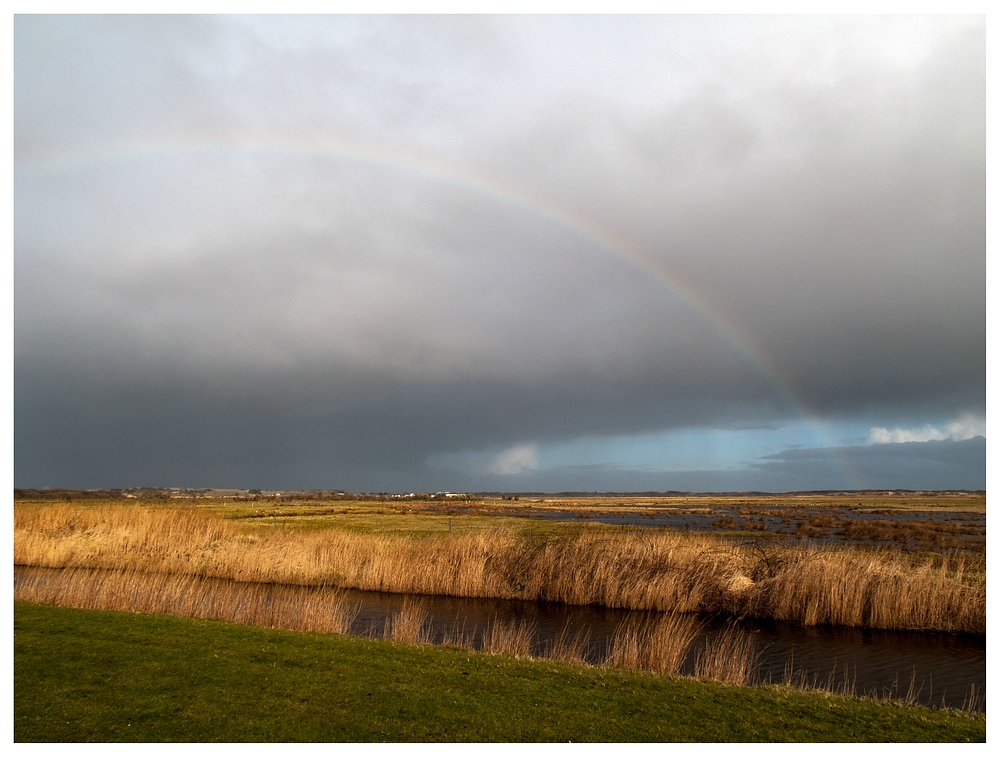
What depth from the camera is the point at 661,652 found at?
45.5 feet

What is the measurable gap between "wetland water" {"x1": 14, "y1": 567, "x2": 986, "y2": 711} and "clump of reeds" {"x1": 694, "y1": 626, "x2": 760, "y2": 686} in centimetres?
26

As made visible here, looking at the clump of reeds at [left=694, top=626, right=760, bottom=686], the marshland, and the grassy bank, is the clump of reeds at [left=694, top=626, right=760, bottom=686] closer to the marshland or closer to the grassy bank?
the marshland

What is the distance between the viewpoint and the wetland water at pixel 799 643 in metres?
15.3

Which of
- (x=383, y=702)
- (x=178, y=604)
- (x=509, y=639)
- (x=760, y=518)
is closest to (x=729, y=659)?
(x=509, y=639)

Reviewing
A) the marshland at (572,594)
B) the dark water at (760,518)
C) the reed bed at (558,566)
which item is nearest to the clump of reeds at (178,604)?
the marshland at (572,594)

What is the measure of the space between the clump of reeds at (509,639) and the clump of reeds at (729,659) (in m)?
3.79

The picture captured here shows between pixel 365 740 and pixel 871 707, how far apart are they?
757 centimetres

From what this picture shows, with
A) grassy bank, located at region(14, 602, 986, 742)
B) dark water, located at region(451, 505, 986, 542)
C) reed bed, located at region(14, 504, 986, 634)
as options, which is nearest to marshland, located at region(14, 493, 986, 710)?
reed bed, located at region(14, 504, 986, 634)

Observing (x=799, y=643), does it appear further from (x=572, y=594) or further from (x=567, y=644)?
(x=572, y=594)

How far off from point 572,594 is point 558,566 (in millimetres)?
1186

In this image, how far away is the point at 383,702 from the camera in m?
8.94

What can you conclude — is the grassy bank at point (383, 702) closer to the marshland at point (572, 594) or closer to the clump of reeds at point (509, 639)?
the clump of reeds at point (509, 639)

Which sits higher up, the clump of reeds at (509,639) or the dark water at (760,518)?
the clump of reeds at (509,639)
